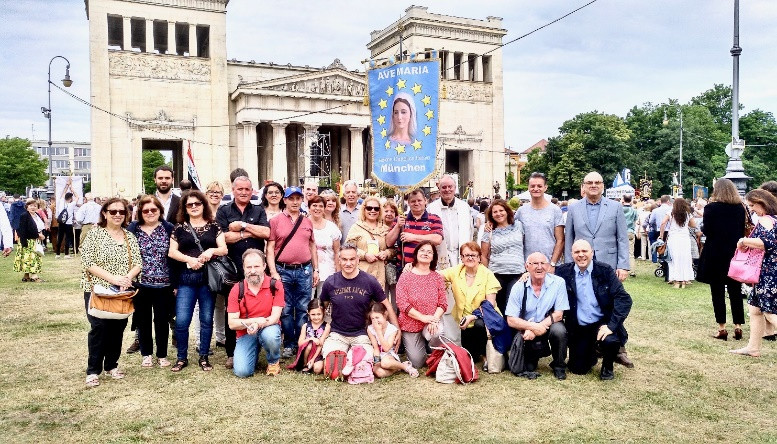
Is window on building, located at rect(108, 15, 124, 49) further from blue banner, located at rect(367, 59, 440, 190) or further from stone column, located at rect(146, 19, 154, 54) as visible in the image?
blue banner, located at rect(367, 59, 440, 190)

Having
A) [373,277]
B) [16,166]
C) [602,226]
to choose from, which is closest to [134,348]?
[373,277]

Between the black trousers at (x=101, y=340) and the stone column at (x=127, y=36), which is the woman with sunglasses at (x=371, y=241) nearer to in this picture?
the black trousers at (x=101, y=340)

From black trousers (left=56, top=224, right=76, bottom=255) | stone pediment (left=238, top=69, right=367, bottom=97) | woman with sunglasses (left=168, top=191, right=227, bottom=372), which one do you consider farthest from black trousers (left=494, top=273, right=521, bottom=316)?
stone pediment (left=238, top=69, right=367, bottom=97)

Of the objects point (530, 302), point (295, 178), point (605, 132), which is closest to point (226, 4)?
point (295, 178)

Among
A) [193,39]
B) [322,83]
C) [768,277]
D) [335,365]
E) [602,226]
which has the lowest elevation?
[335,365]

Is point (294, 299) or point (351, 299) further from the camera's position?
point (294, 299)

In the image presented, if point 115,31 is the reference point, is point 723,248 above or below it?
below

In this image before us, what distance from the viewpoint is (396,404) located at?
18.4 feet

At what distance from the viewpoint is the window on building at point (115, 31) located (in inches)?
1535

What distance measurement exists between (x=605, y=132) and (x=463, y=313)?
56152mm

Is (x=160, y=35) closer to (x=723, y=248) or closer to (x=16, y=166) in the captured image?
(x=16, y=166)

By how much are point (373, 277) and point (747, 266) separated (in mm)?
4770

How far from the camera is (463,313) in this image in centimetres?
700

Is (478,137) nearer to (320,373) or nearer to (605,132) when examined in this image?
(605,132)
